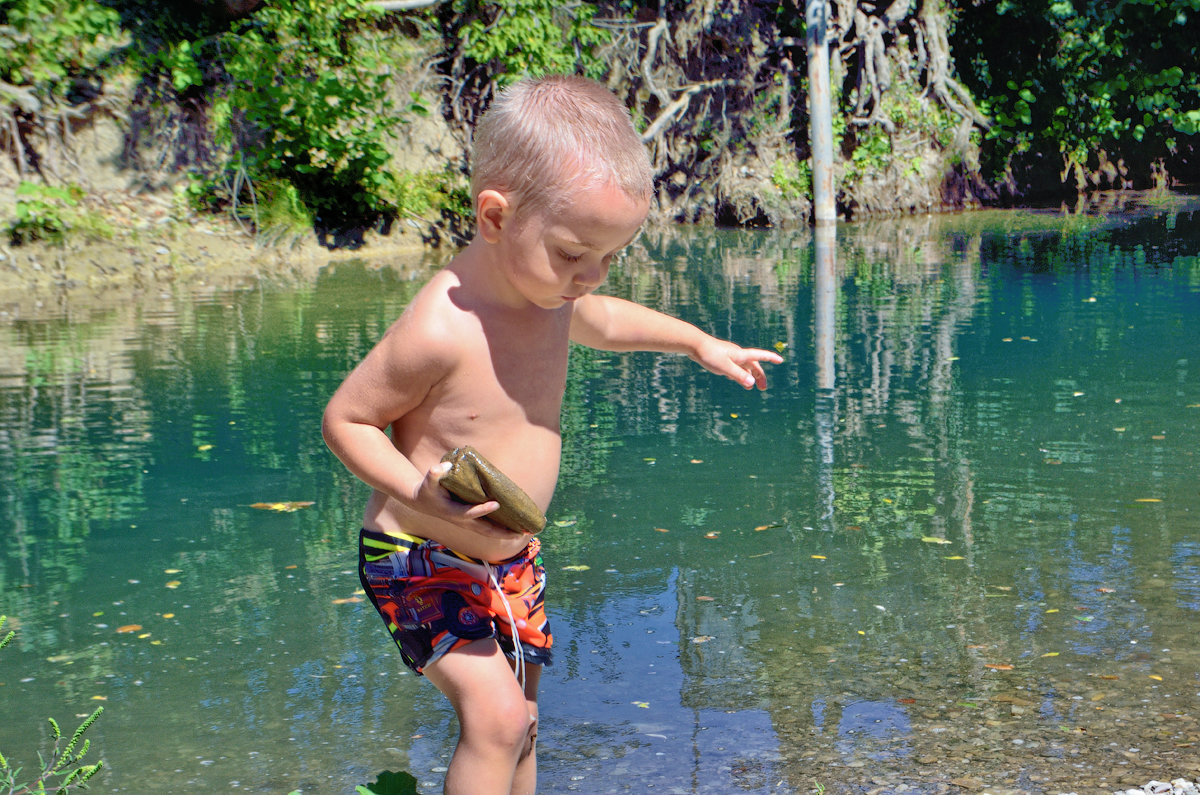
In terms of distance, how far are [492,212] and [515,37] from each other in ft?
45.0

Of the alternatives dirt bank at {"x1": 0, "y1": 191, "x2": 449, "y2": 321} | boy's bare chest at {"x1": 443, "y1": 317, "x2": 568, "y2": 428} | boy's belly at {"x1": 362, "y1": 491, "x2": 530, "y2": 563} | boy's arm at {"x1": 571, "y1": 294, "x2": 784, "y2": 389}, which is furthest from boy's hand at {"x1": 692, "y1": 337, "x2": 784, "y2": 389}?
dirt bank at {"x1": 0, "y1": 191, "x2": 449, "y2": 321}

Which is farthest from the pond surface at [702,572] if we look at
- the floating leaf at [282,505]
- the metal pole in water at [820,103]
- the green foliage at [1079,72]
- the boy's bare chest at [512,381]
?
the green foliage at [1079,72]

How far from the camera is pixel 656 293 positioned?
34.1 feet

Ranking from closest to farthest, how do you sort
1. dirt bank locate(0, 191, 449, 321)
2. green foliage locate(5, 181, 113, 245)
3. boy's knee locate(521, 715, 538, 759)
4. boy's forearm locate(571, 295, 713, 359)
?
boy's knee locate(521, 715, 538, 759)
boy's forearm locate(571, 295, 713, 359)
dirt bank locate(0, 191, 449, 321)
green foliage locate(5, 181, 113, 245)

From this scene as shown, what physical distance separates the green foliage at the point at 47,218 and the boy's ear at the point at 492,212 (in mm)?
10815

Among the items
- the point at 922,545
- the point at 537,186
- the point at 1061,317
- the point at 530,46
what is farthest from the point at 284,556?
the point at 530,46

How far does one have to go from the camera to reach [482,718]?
217 cm

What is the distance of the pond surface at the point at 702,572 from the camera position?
287 cm

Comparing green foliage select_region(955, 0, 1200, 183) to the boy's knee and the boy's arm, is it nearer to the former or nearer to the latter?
the boy's arm

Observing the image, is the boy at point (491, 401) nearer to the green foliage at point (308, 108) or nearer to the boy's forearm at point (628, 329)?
the boy's forearm at point (628, 329)

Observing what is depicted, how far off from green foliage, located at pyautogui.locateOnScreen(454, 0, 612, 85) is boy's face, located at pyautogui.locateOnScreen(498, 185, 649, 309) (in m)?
13.2

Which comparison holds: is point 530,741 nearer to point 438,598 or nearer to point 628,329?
point 438,598

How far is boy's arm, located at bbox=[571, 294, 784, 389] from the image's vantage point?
105 inches

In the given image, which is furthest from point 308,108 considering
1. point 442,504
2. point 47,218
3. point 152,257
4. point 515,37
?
point 442,504
